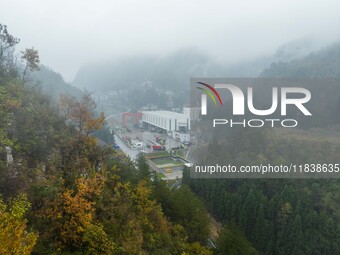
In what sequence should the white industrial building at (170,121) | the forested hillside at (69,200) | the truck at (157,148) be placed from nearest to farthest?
the forested hillside at (69,200) < the truck at (157,148) < the white industrial building at (170,121)

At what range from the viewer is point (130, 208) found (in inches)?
366

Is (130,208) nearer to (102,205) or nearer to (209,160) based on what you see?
(102,205)

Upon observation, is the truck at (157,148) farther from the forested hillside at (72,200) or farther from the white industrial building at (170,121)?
the forested hillside at (72,200)

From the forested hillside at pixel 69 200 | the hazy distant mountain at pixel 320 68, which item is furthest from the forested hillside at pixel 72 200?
the hazy distant mountain at pixel 320 68

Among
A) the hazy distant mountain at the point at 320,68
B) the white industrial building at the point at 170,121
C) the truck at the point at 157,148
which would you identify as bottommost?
the truck at the point at 157,148

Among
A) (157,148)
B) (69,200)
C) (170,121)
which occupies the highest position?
(170,121)

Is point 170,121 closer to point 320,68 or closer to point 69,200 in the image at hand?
point 320,68

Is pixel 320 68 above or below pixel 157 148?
above

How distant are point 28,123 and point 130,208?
16.7ft

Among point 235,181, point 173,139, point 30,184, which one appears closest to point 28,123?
point 30,184

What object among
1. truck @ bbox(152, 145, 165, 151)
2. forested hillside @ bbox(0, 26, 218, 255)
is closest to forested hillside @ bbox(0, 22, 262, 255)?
forested hillside @ bbox(0, 26, 218, 255)

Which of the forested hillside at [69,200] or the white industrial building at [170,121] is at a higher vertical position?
the white industrial building at [170,121]

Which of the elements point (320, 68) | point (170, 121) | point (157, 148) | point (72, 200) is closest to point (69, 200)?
point (72, 200)

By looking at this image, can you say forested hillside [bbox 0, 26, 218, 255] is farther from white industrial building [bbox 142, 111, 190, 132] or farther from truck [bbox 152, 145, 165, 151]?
white industrial building [bbox 142, 111, 190, 132]
